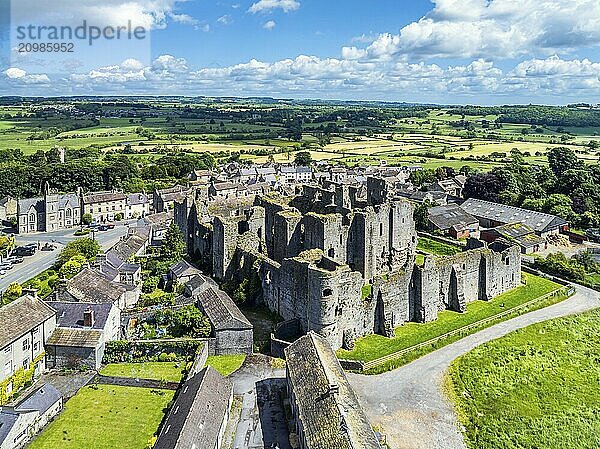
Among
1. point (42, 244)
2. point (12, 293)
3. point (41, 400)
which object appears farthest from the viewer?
point (42, 244)

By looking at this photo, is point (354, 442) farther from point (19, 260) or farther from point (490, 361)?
point (19, 260)

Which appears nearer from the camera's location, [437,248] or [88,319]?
[88,319]

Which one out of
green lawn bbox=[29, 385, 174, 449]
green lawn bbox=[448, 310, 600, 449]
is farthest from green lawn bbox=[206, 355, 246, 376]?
green lawn bbox=[448, 310, 600, 449]

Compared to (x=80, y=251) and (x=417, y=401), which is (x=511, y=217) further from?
(x=80, y=251)

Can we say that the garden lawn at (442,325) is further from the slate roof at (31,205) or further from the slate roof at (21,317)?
the slate roof at (31,205)

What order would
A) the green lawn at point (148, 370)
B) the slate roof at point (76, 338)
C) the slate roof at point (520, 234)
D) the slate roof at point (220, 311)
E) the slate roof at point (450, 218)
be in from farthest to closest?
the slate roof at point (450, 218), the slate roof at point (520, 234), the slate roof at point (220, 311), the slate roof at point (76, 338), the green lawn at point (148, 370)

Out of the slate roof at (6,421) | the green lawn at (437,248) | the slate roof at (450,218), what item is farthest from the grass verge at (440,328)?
the slate roof at (450,218)

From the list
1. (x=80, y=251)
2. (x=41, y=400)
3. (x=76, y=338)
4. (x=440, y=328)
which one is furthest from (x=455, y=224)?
(x=41, y=400)
